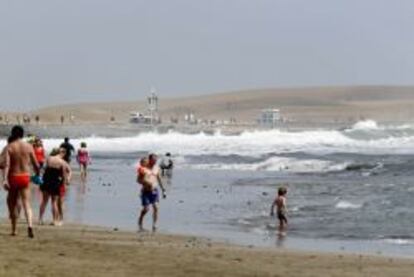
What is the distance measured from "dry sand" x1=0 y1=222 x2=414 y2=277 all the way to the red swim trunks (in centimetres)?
76

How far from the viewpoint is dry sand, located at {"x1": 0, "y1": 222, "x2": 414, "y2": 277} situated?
461 inches

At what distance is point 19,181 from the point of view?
46.6 ft

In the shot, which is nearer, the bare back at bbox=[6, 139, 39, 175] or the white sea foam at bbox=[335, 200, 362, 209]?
the bare back at bbox=[6, 139, 39, 175]

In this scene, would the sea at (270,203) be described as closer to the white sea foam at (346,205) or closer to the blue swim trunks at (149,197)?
the white sea foam at (346,205)

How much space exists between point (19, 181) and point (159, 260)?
8.41ft

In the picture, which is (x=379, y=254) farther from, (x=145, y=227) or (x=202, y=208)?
(x=202, y=208)

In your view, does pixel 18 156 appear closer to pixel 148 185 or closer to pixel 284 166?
pixel 148 185

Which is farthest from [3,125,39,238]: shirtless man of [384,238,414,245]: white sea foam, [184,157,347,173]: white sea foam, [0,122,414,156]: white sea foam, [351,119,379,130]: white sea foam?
[351,119,379,130]: white sea foam

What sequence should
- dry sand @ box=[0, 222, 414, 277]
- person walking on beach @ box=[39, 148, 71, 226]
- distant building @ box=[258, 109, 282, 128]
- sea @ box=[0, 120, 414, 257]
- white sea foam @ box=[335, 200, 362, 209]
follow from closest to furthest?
dry sand @ box=[0, 222, 414, 277] → person walking on beach @ box=[39, 148, 71, 226] → sea @ box=[0, 120, 414, 257] → white sea foam @ box=[335, 200, 362, 209] → distant building @ box=[258, 109, 282, 128]

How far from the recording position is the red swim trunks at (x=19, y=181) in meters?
14.2

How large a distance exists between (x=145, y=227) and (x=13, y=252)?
6.65 m

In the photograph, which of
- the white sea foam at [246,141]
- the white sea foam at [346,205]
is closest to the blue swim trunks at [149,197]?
the white sea foam at [346,205]

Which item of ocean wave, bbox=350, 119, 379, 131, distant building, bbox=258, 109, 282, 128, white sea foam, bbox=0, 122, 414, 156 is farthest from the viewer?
distant building, bbox=258, 109, 282, 128

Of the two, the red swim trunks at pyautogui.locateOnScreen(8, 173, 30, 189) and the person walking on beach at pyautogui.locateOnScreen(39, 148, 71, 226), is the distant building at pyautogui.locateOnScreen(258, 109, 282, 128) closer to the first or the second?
the person walking on beach at pyautogui.locateOnScreen(39, 148, 71, 226)
